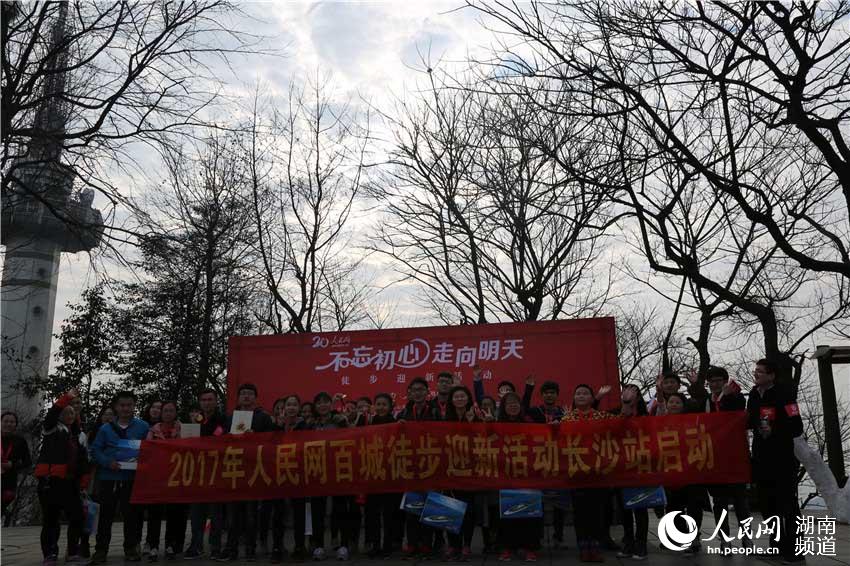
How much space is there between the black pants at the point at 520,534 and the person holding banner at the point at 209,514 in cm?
310

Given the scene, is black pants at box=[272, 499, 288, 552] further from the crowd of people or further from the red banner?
the red banner

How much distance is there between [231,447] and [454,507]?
8.54 feet

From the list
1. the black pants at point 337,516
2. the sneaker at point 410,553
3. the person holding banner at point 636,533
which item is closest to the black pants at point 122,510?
the black pants at point 337,516

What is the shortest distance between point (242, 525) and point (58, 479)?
6.45 feet

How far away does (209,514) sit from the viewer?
8.05 meters

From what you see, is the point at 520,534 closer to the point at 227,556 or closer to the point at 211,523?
the point at 227,556

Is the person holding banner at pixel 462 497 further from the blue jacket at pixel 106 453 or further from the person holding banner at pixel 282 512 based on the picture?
the blue jacket at pixel 106 453

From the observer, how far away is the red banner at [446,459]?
734 cm

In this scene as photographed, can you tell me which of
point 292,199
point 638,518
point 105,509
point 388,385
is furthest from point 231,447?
point 292,199

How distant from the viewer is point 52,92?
8602 mm

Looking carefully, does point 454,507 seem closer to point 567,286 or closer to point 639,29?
point 639,29

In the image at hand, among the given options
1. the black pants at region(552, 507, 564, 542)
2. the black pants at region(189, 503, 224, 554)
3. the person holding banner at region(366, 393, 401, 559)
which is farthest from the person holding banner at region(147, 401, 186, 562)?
the black pants at region(552, 507, 564, 542)

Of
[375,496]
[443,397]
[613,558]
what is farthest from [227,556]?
[613,558]

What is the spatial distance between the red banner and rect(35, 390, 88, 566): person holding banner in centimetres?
62
